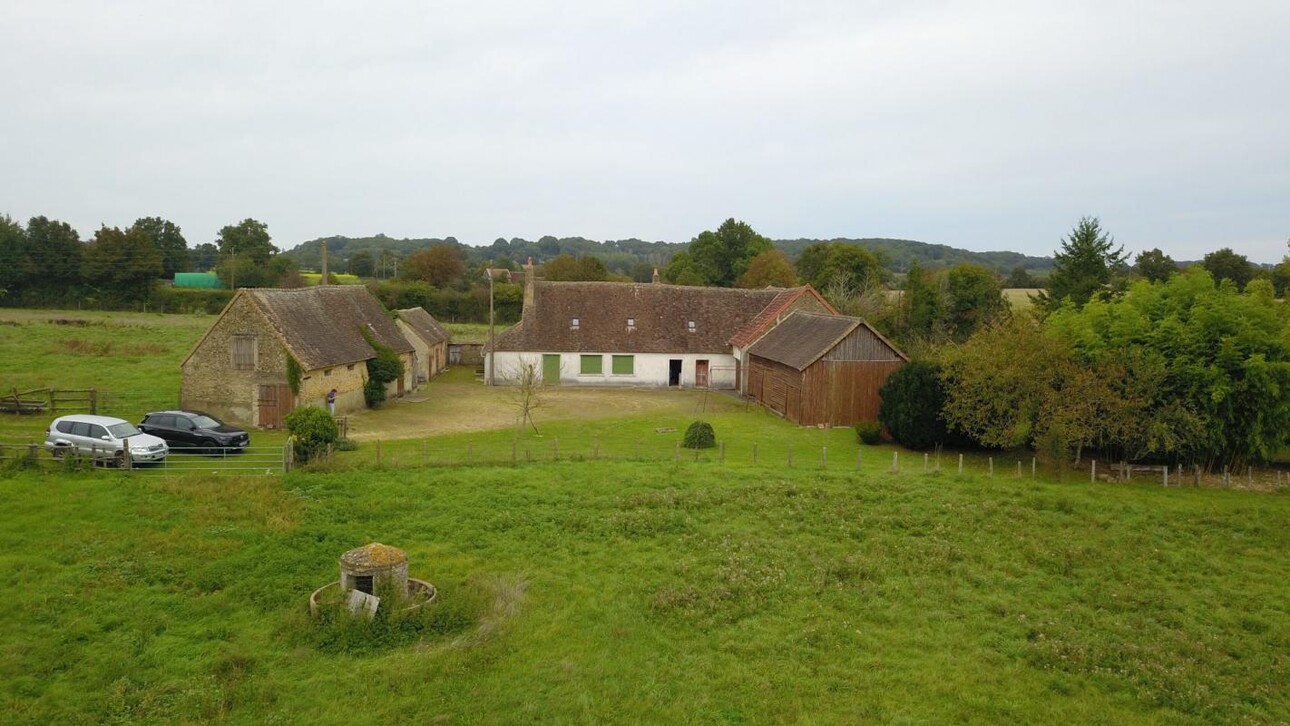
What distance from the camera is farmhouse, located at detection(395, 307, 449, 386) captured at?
4422 cm

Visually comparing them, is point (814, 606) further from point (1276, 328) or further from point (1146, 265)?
point (1146, 265)

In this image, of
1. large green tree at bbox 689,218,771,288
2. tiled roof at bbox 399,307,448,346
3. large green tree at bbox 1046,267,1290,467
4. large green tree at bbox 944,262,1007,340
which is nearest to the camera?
large green tree at bbox 1046,267,1290,467

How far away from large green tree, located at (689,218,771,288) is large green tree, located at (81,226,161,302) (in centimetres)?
5148

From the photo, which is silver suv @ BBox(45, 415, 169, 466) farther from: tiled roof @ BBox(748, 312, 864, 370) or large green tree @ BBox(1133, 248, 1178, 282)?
large green tree @ BBox(1133, 248, 1178, 282)

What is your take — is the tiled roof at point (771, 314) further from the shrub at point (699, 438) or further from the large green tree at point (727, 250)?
the large green tree at point (727, 250)

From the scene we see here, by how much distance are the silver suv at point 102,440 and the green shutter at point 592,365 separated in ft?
81.0

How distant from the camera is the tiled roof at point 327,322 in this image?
3019 centimetres

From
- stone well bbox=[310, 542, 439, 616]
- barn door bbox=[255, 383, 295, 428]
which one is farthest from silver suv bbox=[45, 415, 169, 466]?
stone well bbox=[310, 542, 439, 616]

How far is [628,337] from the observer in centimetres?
4575

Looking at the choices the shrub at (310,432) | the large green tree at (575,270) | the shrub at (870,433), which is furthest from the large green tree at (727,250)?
the shrub at (310,432)

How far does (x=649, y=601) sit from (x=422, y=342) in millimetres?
33484

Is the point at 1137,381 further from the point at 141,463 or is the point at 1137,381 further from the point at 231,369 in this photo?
the point at 231,369

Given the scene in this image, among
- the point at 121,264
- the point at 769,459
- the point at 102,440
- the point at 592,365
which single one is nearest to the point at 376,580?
the point at 102,440

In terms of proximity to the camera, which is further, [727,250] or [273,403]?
[727,250]
